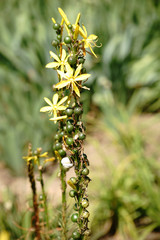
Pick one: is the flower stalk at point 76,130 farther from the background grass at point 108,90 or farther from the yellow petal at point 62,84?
the background grass at point 108,90

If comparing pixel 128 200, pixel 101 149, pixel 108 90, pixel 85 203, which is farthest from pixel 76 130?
pixel 108 90

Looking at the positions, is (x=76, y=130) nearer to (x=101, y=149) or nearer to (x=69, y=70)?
(x=69, y=70)

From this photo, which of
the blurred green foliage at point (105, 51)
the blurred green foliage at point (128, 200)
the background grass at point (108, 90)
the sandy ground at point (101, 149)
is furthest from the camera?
the blurred green foliage at point (105, 51)

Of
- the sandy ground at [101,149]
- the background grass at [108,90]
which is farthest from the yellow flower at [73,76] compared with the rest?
the sandy ground at [101,149]

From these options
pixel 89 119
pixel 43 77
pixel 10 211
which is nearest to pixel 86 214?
pixel 10 211

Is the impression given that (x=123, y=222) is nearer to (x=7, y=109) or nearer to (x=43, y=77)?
(x=7, y=109)

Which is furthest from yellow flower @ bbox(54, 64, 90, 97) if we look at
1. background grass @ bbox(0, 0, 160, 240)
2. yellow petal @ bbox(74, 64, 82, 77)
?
background grass @ bbox(0, 0, 160, 240)

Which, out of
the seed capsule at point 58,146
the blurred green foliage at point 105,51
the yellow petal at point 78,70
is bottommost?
the seed capsule at point 58,146

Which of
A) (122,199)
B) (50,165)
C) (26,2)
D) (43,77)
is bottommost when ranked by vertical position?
(122,199)

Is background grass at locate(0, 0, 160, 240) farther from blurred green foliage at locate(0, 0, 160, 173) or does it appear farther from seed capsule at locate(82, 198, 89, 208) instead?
seed capsule at locate(82, 198, 89, 208)

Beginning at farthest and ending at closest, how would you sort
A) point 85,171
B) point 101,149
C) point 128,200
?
point 101,149 < point 128,200 < point 85,171

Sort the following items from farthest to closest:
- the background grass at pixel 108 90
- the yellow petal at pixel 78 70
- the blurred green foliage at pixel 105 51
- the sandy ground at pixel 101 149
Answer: the blurred green foliage at pixel 105 51, the sandy ground at pixel 101 149, the background grass at pixel 108 90, the yellow petal at pixel 78 70
